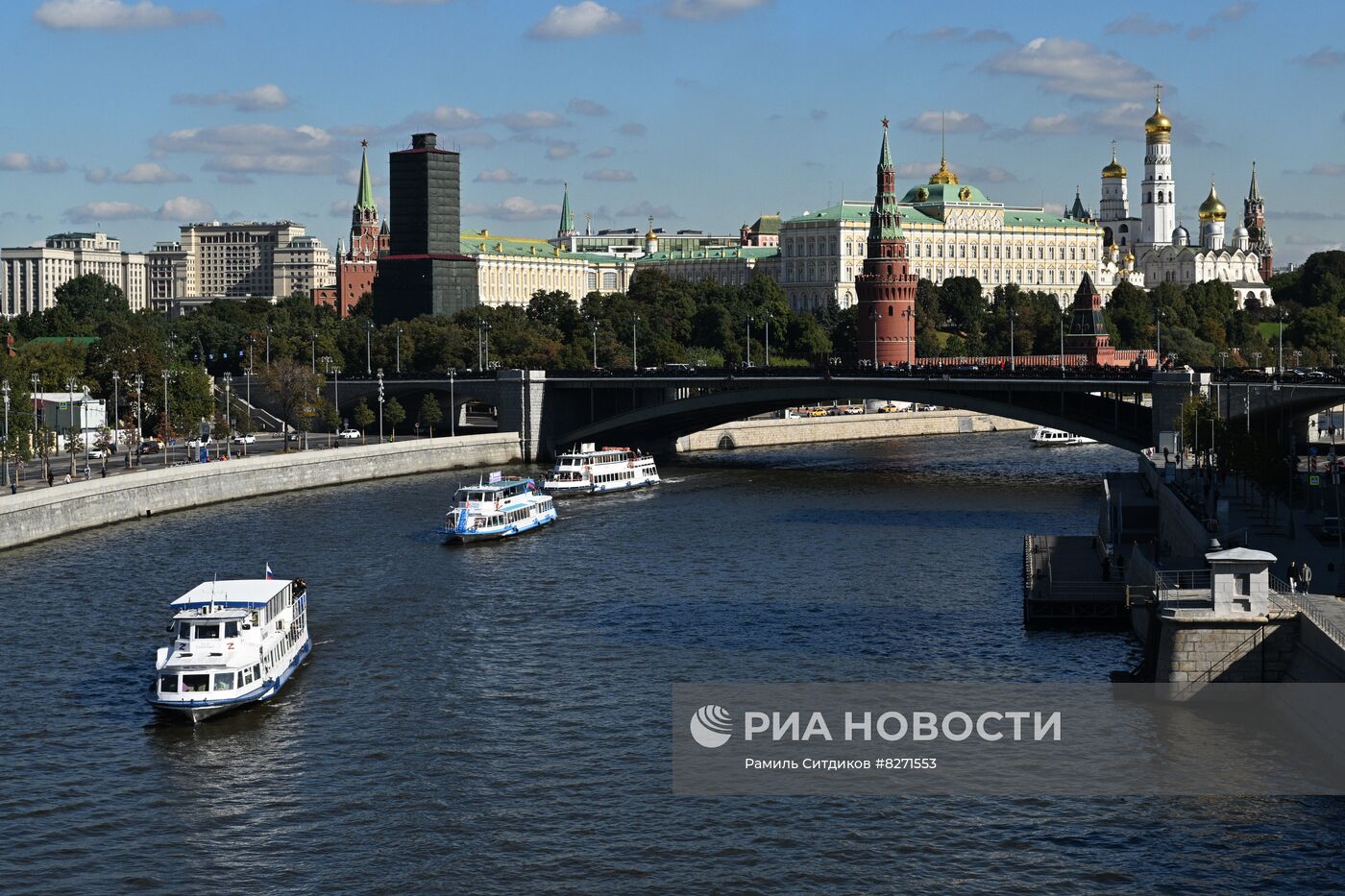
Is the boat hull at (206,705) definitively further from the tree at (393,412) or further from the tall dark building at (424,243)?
the tall dark building at (424,243)

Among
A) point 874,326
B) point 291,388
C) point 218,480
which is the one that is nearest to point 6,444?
point 218,480

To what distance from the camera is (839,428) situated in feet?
399

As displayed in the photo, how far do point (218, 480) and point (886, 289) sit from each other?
66881mm

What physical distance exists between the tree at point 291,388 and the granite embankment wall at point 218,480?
13874 millimetres

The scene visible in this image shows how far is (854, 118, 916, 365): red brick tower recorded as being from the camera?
135000 millimetres

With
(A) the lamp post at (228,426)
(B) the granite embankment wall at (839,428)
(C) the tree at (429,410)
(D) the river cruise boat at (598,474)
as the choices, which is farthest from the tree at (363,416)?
(D) the river cruise boat at (598,474)

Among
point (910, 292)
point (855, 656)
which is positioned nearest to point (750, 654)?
point (855, 656)

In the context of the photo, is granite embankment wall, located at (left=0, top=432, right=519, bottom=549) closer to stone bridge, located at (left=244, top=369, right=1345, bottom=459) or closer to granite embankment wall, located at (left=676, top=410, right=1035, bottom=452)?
stone bridge, located at (left=244, top=369, right=1345, bottom=459)

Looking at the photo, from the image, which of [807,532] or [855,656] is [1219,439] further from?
[855,656]

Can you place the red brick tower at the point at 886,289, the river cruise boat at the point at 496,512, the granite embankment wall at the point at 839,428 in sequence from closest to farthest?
the river cruise boat at the point at 496,512
the granite embankment wall at the point at 839,428
the red brick tower at the point at 886,289

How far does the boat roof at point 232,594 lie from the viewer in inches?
1683

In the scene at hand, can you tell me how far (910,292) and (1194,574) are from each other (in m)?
95.0

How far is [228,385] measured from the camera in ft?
371

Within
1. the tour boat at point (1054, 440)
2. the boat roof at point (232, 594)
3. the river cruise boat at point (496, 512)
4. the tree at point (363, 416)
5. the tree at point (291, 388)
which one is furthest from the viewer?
the tour boat at point (1054, 440)
